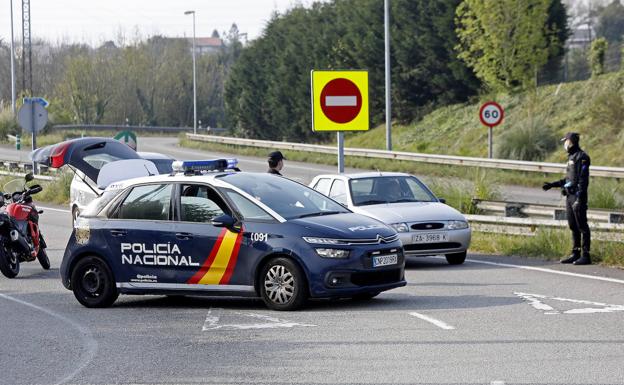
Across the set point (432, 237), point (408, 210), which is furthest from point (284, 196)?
point (408, 210)

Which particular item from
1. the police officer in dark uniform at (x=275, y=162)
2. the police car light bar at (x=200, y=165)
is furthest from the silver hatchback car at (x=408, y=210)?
the police car light bar at (x=200, y=165)

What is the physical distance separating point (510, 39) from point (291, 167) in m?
9.70

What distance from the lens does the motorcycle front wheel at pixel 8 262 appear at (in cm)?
1644

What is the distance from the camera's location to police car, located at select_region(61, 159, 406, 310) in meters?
12.3

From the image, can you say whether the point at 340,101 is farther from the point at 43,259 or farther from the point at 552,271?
the point at 43,259

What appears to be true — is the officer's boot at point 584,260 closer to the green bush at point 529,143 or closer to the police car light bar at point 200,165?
the police car light bar at point 200,165

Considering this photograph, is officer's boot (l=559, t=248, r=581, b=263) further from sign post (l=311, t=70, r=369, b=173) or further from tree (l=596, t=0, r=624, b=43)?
tree (l=596, t=0, r=624, b=43)

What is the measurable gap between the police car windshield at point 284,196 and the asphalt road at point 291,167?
483 inches

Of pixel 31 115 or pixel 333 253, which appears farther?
pixel 31 115

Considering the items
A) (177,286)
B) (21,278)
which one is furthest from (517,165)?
(177,286)

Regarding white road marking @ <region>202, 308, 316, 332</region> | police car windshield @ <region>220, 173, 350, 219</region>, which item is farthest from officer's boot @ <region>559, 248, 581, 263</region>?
white road marking @ <region>202, 308, 316, 332</region>

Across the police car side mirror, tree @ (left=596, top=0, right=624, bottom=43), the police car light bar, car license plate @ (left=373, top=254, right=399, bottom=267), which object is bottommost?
car license plate @ (left=373, top=254, right=399, bottom=267)

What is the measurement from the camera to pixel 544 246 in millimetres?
17766

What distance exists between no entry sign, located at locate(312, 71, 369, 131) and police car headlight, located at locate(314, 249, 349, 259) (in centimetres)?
659
